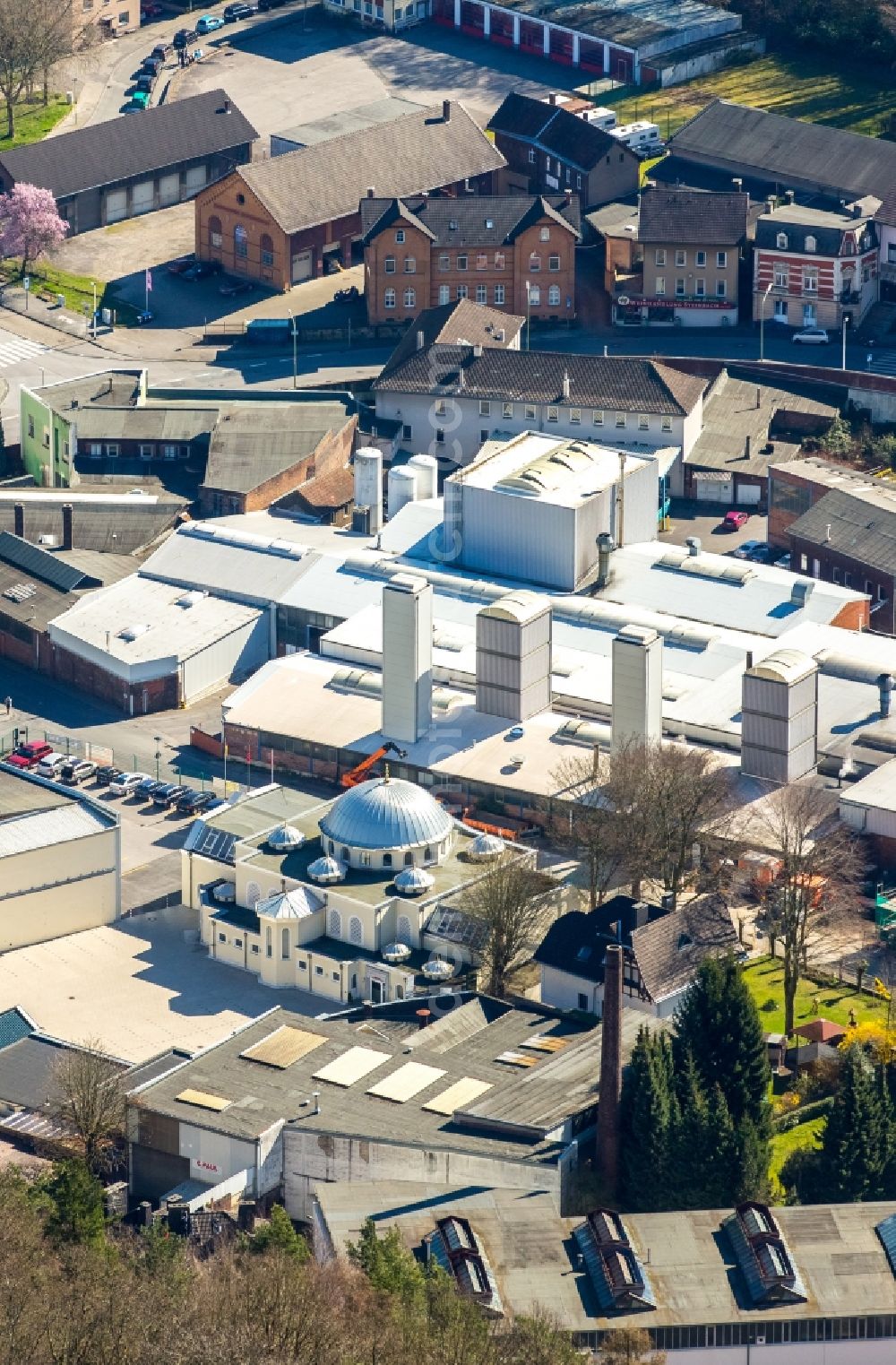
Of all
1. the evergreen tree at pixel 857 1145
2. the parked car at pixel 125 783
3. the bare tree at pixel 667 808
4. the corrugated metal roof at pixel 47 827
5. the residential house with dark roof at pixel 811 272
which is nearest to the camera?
the evergreen tree at pixel 857 1145

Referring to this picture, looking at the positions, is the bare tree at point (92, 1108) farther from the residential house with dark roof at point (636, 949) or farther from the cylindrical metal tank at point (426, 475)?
the cylindrical metal tank at point (426, 475)

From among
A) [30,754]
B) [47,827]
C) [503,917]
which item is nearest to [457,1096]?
[503,917]

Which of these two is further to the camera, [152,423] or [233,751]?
[152,423]

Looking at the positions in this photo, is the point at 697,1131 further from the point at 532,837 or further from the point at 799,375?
the point at 799,375

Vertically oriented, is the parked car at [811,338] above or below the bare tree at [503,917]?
above

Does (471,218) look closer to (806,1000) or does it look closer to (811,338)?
(811,338)

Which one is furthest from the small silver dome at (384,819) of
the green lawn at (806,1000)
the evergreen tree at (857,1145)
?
the evergreen tree at (857,1145)

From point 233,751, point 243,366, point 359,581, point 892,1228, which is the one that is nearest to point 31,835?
point 233,751
